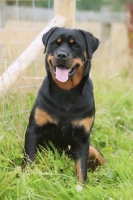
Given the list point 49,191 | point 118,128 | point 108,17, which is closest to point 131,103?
point 118,128

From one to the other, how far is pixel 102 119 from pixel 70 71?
1.57 m

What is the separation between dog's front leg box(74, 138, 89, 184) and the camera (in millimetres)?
3480

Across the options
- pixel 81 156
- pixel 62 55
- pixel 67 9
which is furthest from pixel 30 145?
pixel 67 9

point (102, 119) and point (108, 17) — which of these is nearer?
point (102, 119)

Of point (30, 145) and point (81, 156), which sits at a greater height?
point (30, 145)

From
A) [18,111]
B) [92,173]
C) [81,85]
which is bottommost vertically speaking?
[92,173]

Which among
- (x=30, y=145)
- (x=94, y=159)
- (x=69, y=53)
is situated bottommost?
(x=94, y=159)

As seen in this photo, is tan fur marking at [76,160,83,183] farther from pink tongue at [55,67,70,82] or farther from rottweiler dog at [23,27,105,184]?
pink tongue at [55,67,70,82]

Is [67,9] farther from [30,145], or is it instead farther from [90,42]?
[30,145]

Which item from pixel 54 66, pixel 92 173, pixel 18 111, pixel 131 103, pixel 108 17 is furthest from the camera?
pixel 108 17

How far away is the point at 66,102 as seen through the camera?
3514 millimetres

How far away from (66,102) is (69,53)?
0.42m

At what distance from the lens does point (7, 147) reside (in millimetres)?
3527

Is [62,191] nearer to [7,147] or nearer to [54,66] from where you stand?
[7,147]
